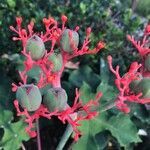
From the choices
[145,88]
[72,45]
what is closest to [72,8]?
[72,45]

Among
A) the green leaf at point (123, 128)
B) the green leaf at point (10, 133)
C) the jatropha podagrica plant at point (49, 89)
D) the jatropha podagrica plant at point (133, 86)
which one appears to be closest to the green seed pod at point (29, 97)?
the jatropha podagrica plant at point (49, 89)

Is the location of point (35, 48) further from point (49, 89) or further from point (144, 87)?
point (144, 87)

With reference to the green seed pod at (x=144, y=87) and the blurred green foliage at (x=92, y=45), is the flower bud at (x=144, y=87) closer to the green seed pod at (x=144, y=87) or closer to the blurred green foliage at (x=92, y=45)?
the green seed pod at (x=144, y=87)

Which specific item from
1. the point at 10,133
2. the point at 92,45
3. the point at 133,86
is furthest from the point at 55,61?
the point at 92,45

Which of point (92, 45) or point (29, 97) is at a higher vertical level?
point (29, 97)

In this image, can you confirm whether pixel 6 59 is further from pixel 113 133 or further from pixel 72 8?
pixel 113 133

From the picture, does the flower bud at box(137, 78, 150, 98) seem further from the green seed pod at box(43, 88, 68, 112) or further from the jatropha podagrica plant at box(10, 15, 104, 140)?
the green seed pod at box(43, 88, 68, 112)
